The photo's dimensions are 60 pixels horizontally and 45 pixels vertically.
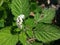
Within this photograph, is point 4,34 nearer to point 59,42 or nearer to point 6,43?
point 6,43

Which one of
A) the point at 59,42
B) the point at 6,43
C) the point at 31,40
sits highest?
the point at 6,43

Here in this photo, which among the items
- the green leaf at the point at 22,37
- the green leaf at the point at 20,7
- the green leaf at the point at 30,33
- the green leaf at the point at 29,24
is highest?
the green leaf at the point at 20,7

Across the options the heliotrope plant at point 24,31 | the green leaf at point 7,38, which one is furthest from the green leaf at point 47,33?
the green leaf at point 7,38

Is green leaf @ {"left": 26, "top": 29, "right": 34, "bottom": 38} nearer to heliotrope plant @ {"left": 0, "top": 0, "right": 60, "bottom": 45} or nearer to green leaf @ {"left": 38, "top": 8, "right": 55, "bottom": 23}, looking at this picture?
heliotrope plant @ {"left": 0, "top": 0, "right": 60, "bottom": 45}

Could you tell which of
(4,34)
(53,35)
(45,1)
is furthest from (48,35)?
(45,1)

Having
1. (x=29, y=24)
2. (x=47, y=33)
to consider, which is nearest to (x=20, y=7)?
(x=29, y=24)

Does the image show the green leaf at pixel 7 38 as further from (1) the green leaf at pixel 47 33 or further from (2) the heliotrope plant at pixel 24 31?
(1) the green leaf at pixel 47 33

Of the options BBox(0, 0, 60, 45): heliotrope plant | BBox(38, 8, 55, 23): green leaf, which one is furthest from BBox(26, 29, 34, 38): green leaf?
BBox(38, 8, 55, 23): green leaf

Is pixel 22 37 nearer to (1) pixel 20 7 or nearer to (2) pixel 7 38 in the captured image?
(2) pixel 7 38
